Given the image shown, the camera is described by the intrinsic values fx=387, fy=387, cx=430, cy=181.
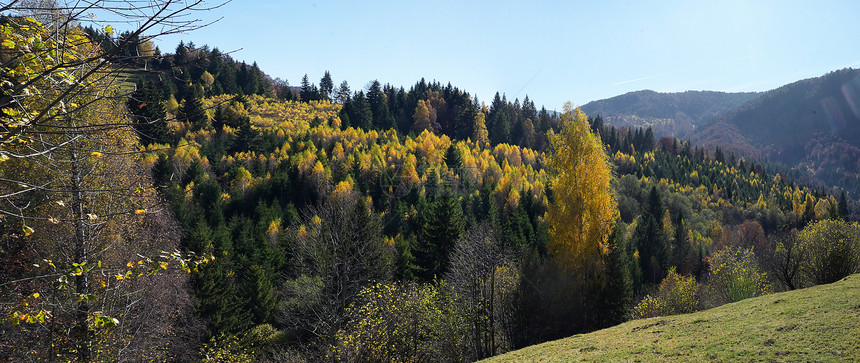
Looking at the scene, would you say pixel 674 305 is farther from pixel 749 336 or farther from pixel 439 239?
pixel 749 336

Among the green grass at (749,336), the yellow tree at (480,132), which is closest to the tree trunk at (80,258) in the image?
the green grass at (749,336)

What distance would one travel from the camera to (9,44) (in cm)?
364

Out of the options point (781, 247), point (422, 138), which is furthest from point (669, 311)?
point (422, 138)

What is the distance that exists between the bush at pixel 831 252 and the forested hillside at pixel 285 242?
0.11 m

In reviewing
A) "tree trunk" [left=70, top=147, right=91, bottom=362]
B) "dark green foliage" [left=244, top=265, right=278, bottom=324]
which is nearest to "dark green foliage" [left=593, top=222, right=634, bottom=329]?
"tree trunk" [left=70, top=147, right=91, bottom=362]

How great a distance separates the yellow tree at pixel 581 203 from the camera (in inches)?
781

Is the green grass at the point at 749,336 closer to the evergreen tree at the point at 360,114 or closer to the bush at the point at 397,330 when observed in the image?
the bush at the point at 397,330

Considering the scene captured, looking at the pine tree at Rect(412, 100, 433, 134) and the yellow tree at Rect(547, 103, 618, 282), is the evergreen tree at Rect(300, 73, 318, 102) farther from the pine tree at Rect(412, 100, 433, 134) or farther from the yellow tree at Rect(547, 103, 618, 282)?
the yellow tree at Rect(547, 103, 618, 282)

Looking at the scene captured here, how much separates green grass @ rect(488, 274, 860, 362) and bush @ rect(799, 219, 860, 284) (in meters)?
12.0

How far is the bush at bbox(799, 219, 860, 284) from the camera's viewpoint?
933 inches

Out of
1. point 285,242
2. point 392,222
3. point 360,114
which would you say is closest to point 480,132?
point 360,114

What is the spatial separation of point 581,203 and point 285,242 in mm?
27582

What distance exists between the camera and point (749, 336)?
10.7 metres

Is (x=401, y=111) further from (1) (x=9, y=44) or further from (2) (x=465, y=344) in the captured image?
(1) (x=9, y=44)
